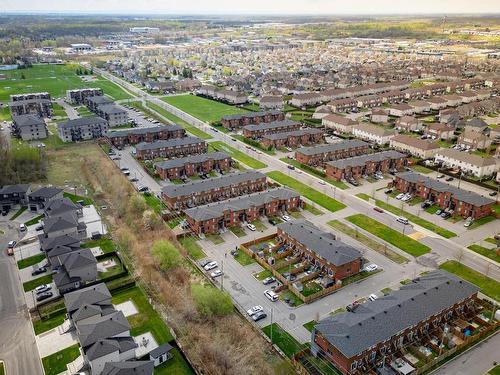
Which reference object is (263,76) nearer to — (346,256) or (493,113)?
(493,113)

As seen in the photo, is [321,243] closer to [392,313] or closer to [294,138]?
[392,313]

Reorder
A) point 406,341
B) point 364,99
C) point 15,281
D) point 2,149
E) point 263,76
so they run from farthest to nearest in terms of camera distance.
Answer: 1. point 263,76
2. point 364,99
3. point 2,149
4. point 15,281
5. point 406,341

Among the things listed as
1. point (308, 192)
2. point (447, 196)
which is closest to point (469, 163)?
point (447, 196)

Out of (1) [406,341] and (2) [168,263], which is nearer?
(1) [406,341]

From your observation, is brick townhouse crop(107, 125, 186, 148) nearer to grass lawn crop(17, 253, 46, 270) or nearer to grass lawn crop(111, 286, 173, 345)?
grass lawn crop(17, 253, 46, 270)

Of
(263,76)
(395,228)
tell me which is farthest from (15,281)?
(263,76)

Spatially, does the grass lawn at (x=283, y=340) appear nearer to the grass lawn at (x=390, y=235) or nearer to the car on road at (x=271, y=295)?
the car on road at (x=271, y=295)

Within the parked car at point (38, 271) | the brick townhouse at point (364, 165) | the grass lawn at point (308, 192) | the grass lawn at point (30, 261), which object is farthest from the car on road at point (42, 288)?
the brick townhouse at point (364, 165)
